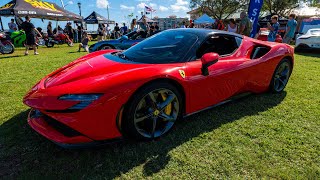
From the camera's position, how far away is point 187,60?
2.70 m

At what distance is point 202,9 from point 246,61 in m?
43.8

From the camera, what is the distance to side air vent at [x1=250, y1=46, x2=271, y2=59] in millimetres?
3440

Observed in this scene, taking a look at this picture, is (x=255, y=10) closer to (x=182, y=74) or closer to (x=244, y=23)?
(x=244, y=23)

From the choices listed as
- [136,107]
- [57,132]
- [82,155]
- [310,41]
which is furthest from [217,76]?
[310,41]

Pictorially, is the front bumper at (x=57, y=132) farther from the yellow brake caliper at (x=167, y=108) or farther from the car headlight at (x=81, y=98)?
the yellow brake caliper at (x=167, y=108)

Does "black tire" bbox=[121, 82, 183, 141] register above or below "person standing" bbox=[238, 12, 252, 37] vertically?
below

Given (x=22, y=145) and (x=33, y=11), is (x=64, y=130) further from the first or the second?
(x=33, y=11)

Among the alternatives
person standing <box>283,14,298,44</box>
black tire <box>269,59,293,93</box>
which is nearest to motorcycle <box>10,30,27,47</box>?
black tire <box>269,59,293,93</box>

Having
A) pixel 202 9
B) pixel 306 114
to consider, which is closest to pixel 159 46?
pixel 306 114

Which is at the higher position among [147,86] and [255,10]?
[255,10]

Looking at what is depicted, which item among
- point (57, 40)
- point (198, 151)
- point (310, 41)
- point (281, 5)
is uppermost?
point (281, 5)

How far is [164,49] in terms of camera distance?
2885 mm

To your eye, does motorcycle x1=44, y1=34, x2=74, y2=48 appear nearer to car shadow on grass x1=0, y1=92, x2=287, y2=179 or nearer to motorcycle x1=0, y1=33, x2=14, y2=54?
motorcycle x1=0, y1=33, x2=14, y2=54

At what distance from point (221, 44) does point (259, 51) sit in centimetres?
73
